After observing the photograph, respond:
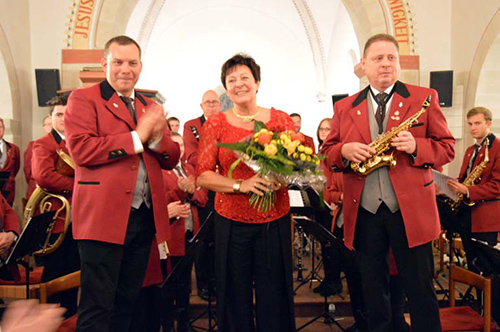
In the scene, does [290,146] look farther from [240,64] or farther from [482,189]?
[482,189]

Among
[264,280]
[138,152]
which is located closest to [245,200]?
[264,280]

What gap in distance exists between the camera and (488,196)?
15.6ft

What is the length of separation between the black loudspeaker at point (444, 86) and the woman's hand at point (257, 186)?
5.34 m

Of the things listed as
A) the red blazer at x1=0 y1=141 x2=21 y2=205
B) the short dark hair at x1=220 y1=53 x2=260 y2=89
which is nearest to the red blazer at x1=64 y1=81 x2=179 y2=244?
the short dark hair at x1=220 y1=53 x2=260 y2=89

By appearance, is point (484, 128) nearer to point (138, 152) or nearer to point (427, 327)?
point (427, 327)

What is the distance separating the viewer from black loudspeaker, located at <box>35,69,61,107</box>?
6.79m

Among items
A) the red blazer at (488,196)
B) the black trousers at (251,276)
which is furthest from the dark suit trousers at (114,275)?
the red blazer at (488,196)

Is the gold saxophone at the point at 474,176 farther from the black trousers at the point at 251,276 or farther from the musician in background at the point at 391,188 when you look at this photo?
the black trousers at the point at 251,276

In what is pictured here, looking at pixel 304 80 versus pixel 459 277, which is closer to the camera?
pixel 459 277

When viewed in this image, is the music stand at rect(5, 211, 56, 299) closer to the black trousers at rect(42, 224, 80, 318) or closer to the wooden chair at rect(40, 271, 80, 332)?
the wooden chair at rect(40, 271, 80, 332)

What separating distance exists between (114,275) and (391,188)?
166 centimetres

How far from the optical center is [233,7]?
623 inches

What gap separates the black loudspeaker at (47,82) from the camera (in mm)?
6793

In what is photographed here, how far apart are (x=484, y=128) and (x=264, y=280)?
3553 mm
